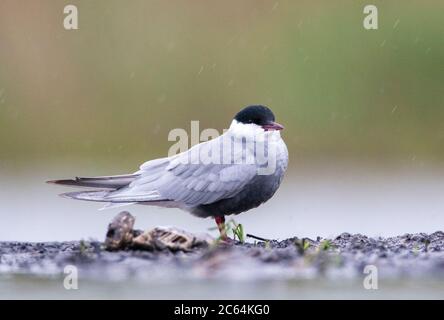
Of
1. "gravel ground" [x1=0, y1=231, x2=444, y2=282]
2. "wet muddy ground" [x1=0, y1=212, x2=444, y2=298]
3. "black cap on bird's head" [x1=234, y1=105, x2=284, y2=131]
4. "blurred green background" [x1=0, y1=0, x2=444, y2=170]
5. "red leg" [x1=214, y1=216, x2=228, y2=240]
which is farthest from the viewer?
"blurred green background" [x1=0, y1=0, x2=444, y2=170]

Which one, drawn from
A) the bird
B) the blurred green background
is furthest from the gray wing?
the blurred green background

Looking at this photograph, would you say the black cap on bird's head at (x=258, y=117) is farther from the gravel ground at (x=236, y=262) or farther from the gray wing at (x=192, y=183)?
the gravel ground at (x=236, y=262)

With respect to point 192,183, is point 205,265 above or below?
below

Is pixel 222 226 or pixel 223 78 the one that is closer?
pixel 222 226

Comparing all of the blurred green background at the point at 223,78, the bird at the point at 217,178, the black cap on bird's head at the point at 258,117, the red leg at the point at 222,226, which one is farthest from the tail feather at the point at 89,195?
the blurred green background at the point at 223,78

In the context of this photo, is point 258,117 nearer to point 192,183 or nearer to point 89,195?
point 192,183

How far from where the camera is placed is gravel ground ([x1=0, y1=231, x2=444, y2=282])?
6.25m

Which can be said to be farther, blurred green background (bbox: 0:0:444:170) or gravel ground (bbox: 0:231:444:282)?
blurred green background (bbox: 0:0:444:170)

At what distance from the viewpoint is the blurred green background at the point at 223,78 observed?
14.6 m

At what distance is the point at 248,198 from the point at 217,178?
277 mm

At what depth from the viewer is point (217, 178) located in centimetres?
777

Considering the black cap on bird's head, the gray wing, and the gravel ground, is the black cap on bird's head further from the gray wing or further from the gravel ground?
the gravel ground

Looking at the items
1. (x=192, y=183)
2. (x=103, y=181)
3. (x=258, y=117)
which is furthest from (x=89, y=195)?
(x=258, y=117)

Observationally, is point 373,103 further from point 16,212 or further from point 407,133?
point 16,212
